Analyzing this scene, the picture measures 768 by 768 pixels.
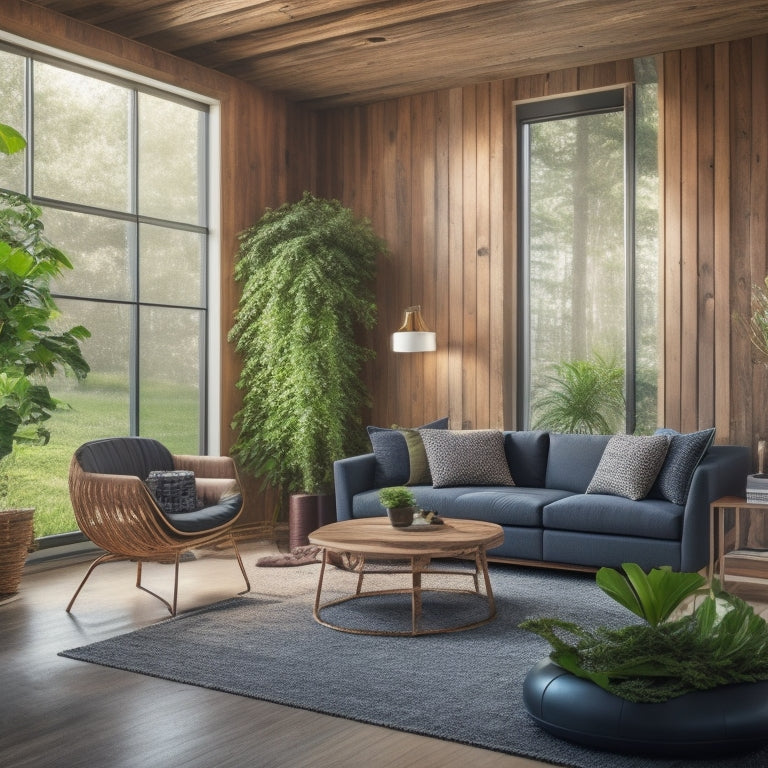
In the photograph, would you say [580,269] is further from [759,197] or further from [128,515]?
[128,515]

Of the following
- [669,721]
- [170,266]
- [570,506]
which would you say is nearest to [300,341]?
[170,266]

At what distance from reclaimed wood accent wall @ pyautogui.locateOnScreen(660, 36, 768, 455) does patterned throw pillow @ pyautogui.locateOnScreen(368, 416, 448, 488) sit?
157cm

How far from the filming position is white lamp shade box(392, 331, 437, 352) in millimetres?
6539

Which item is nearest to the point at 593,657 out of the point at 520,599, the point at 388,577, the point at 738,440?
the point at 520,599

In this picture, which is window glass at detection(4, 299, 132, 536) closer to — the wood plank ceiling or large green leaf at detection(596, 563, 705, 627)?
the wood plank ceiling

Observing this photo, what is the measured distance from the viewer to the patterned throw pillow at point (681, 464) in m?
4.96

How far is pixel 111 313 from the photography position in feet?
19.6

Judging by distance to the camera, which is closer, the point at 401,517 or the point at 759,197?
the point at 401,517

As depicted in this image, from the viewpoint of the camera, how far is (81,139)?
580cm

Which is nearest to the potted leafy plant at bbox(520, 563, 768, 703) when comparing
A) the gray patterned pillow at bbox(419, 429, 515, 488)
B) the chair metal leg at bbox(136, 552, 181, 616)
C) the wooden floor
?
the wooden floor

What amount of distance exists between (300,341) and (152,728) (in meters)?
3.62

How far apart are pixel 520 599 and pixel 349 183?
3846mm

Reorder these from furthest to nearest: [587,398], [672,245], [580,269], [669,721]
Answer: [580,269] → [587,398] → [672,245] → [669,721]

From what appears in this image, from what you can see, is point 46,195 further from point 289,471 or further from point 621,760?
point 621,760
